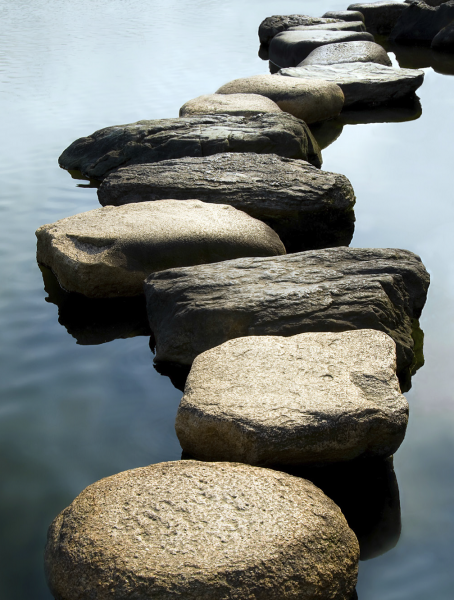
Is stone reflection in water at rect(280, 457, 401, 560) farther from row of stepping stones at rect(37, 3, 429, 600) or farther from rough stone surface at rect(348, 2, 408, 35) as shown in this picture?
rough stone surface at rect(348, 2, 408, 35)

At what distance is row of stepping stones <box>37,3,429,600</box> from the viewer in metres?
1.59

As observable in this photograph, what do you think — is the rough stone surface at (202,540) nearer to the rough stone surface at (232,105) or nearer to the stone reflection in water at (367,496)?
the stone reflection in water at (367,496)

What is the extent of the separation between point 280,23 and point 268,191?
801 cm

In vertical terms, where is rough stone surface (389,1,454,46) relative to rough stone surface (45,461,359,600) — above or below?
above

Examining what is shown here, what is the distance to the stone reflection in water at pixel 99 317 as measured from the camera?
309 centimetres

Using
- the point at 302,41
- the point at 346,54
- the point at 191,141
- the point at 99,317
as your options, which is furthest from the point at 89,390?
the point at 302,41

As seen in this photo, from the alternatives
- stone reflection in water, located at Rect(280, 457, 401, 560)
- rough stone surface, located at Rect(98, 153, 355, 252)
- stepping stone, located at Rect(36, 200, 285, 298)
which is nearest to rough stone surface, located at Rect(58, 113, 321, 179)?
rough stone surface, located at Rect(98, 153, 355, 252)

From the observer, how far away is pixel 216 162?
4.19 m

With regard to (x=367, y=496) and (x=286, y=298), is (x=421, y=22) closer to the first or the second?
(x=286, y=298)

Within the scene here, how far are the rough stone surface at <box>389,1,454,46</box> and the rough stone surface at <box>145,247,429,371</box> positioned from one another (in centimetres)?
872

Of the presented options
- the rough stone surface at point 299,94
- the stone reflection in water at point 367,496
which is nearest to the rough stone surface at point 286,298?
the stone reflection in water at point 367,496

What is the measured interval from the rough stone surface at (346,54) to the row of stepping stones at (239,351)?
3.43m

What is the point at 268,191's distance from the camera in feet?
12.6

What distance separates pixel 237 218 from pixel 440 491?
186 cm
